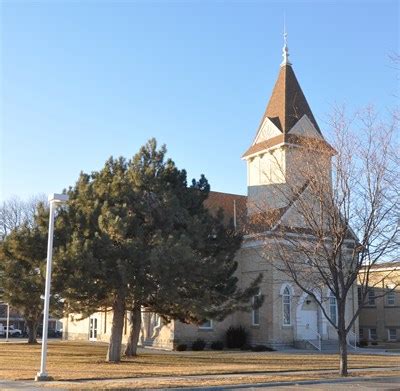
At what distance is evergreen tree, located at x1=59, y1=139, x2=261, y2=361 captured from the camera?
933 inches

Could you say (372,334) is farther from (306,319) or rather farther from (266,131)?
(266,131)

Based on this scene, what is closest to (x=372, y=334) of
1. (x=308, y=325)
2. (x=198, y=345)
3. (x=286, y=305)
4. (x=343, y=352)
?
(x=308, y=325)

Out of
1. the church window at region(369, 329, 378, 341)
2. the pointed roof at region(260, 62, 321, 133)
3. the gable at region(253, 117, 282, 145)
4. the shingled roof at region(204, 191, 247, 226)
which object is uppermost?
the pointed roof at region(260, 62, 321, 133)

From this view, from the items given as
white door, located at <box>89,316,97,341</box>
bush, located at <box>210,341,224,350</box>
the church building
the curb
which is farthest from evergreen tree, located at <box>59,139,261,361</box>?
white door, located at <box>89,316,97,341</box>

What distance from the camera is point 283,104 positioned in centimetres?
4509

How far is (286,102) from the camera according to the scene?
1775 inches

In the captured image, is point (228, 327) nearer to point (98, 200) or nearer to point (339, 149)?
point (98, 200)

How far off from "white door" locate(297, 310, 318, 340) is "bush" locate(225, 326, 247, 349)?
377cm

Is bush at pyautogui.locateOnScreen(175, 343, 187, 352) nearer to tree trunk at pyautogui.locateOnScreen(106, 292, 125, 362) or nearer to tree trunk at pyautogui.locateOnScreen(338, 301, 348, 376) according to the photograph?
tree trunk at pyautogui.locateOnScreen(106, 292, 125, 362)

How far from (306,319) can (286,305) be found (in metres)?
1.92

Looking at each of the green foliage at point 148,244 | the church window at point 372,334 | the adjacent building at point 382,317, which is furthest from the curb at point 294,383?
the church window at point 372,334

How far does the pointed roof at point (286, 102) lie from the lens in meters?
43.8

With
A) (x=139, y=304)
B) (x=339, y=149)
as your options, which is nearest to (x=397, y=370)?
(x=339, y=149)

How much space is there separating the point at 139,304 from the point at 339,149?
462 inches
